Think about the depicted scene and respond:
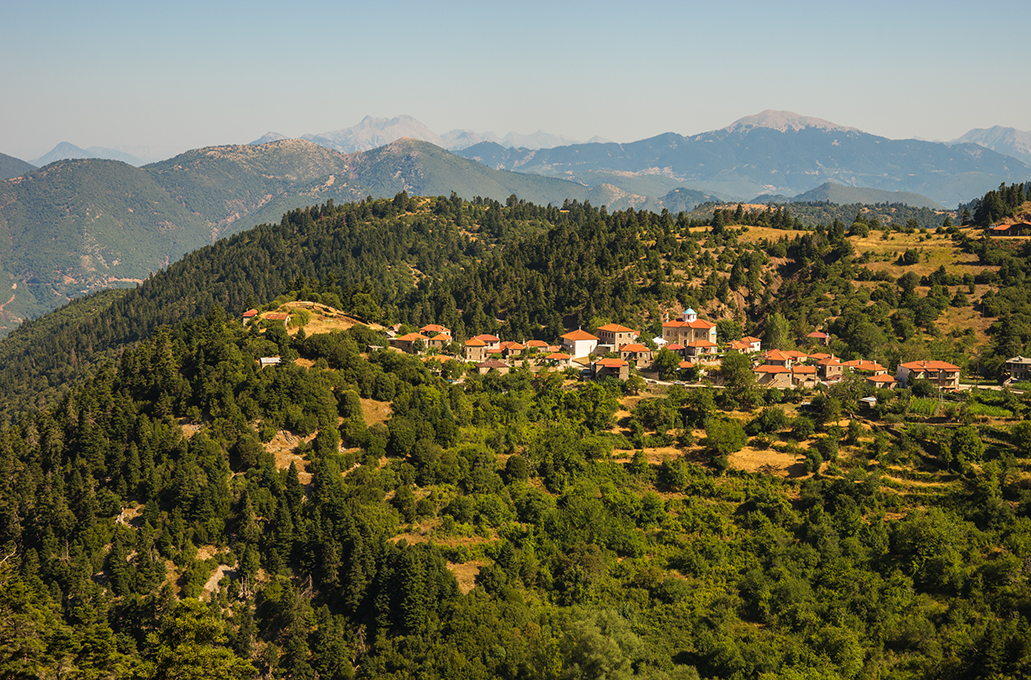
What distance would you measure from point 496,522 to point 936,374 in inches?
1819

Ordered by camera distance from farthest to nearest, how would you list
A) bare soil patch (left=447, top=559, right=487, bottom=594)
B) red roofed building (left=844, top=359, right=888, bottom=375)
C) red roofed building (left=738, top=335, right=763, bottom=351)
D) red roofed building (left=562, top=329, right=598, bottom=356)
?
red roofed building (left=738, top=335, right=763, bottom=351), red roofed building (left=562, top=329, right=598, bottom=356), red roofed building (left=844, top=359, right=888, bottom=375), bare soil patch (left=447, top=559, right=487, bottom=594)

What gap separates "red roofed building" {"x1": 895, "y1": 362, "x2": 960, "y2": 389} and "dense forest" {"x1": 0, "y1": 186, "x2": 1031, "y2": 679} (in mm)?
3169

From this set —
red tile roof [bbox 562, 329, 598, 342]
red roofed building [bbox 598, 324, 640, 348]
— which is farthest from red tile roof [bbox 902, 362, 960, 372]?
red tile roof [bbox 562, 329, 598, 342]

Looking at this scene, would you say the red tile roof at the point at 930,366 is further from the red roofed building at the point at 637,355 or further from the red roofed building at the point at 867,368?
the red roofed building at the point at 637,355

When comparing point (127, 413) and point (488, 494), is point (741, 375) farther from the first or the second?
point (127, 413)

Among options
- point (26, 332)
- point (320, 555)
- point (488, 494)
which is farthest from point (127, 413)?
point (26, 332)

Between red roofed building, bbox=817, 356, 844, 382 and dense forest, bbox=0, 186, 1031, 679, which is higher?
red roofed building, bbox=817, 356, 844, 382

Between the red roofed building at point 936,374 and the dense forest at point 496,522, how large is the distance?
10.4ft

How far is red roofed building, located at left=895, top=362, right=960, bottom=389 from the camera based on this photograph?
75.8m

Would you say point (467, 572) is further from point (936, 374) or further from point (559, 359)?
point (936, 374)

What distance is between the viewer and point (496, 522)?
62.1m

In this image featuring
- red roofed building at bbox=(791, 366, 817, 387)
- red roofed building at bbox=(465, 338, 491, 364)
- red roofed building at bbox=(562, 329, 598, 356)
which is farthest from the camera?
red roofed building at bbox=(562, 329, 598, 356)

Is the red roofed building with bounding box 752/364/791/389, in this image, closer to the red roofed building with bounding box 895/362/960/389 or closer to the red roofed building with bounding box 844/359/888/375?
the red roofed building with bounding box 844/359/888/375

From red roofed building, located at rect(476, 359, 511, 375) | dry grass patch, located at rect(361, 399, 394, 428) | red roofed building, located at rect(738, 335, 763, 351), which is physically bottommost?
dry grass patch, located at rect(361, 399, 394, 428)
